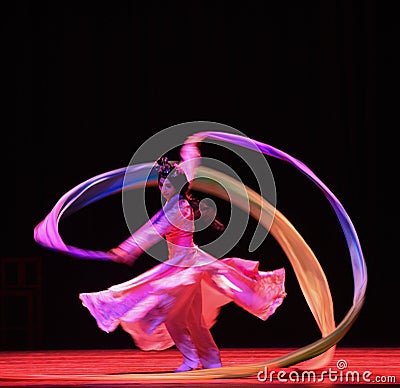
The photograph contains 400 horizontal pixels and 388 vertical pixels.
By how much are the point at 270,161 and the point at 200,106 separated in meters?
0.76

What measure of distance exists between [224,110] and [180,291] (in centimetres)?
282

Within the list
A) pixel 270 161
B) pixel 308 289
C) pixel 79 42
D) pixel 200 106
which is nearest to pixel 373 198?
pixel 270 161

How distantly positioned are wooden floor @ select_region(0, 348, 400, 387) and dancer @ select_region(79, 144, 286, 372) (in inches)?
11.0

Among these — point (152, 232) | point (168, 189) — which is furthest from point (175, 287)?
point (168, 189)

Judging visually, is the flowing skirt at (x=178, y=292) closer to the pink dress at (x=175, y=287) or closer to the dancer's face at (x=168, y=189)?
the pink dress at (x=175, y=287)

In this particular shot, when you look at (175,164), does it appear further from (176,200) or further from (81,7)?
(81,7)

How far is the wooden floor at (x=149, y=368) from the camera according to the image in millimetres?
5375

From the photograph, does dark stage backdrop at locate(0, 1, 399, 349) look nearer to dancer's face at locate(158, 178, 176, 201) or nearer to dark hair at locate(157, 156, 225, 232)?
dark hair at locate(157, 156, 225, 232)

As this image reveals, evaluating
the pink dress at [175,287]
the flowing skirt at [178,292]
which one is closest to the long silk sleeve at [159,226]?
the pink dress at [175,287]

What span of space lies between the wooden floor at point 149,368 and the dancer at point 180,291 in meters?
0.28

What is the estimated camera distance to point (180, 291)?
5480mm

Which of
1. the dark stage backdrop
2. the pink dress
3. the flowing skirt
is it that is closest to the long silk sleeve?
the pink dress

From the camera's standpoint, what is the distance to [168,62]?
8.05 m

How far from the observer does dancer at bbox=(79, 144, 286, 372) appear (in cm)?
550
